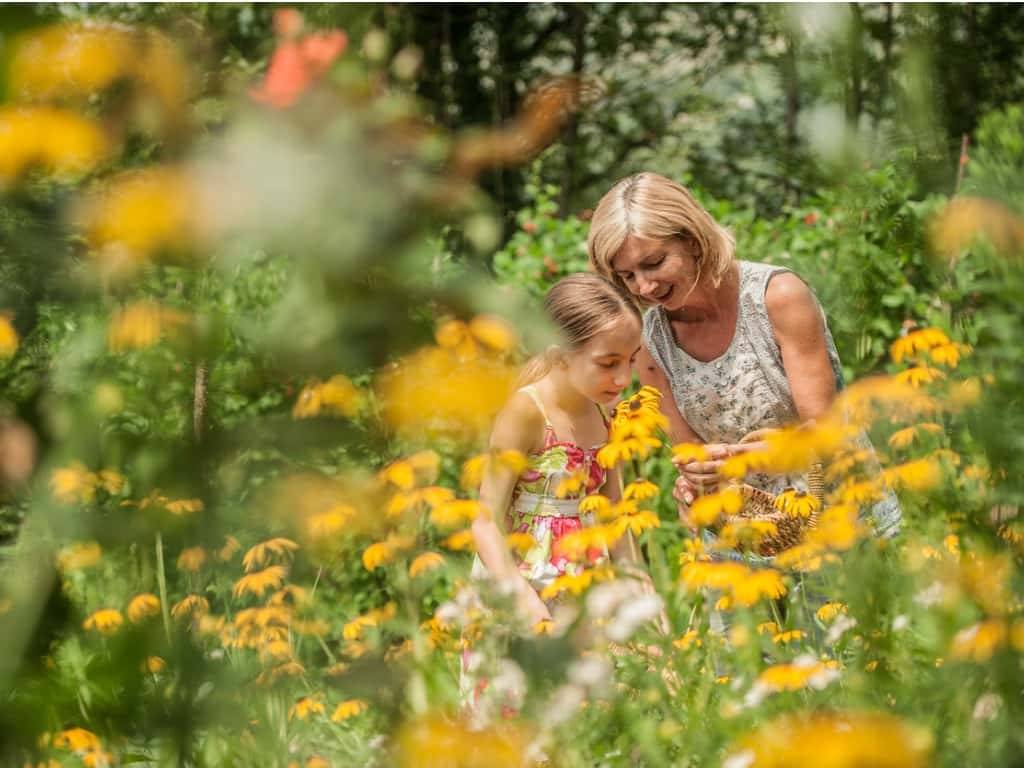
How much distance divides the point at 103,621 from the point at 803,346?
1794mm

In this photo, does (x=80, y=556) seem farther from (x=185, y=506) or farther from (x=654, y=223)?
(x=654, y=223)

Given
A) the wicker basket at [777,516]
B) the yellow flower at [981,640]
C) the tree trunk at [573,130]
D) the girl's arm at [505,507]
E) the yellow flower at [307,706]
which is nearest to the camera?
the yellow flower at [981,640]

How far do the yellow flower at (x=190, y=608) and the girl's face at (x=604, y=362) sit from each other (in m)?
1.58

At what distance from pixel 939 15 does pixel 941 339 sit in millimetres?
1357

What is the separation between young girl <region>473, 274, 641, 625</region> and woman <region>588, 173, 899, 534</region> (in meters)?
0.10

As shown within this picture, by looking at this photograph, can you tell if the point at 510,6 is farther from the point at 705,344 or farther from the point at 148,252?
the point at 148,252

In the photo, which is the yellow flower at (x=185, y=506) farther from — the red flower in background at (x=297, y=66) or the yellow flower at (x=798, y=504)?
the yellow flower at (x=798, y=504)

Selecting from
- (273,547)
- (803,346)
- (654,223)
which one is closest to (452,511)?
(273,547)

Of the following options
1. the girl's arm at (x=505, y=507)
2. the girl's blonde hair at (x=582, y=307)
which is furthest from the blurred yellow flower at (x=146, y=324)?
the girl's blonde hair at (x=582, y=307)

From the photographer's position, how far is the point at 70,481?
0.55 meters

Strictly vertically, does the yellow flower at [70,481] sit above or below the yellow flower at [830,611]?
above

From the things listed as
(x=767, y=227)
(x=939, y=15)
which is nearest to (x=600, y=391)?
(x=939, y=15)

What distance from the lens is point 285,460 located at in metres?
0.53

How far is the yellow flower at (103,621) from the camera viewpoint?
0.58 meters
